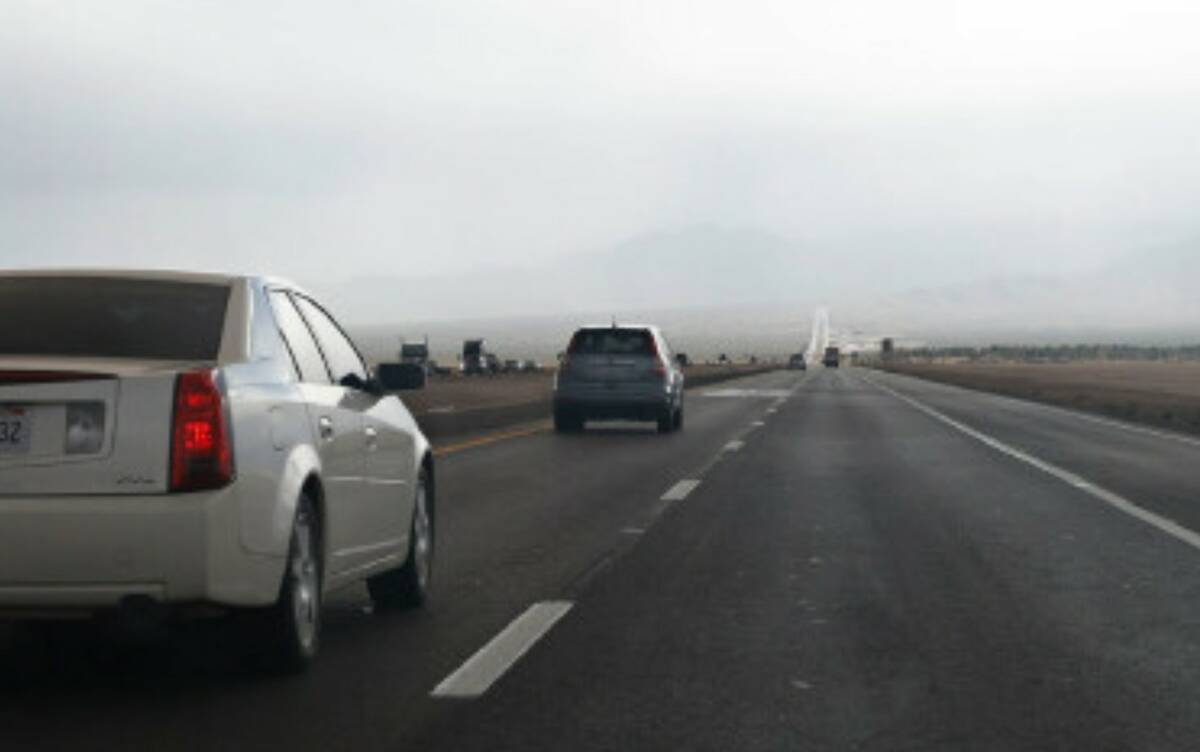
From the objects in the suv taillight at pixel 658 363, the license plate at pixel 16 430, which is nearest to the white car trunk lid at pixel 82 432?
the license plate at pixel 16 430

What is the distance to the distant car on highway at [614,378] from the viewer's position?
2761 centimetres

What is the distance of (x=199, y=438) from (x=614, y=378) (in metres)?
21.5

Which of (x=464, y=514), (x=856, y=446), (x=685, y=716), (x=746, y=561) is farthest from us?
(x=856, y=446)

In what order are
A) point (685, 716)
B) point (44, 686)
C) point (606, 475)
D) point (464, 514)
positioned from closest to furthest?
point (685, 716), point (44, 686), point (464, 514), point (606, 475)

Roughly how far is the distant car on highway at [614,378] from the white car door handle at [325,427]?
20186 mm

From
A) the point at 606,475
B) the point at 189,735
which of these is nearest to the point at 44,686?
the point at 189,735

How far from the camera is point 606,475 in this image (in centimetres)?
1855

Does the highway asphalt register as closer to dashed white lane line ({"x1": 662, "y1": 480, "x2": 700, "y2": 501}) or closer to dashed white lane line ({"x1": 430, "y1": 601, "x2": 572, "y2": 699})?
dashed white lane line ({"x1": 430, "y1": 601, "x2": 572, "y2": 699})

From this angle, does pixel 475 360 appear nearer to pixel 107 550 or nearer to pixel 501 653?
pixel 501 653

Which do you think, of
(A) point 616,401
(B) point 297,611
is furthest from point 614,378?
(B) point 297,611

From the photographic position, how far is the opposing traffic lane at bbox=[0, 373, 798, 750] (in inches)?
238

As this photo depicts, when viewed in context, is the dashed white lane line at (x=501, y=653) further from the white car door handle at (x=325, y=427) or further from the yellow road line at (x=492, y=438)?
the yellow road line at (x=492, y=438)

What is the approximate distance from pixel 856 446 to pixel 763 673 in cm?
1707

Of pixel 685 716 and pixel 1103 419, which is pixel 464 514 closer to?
pixel 685 716
